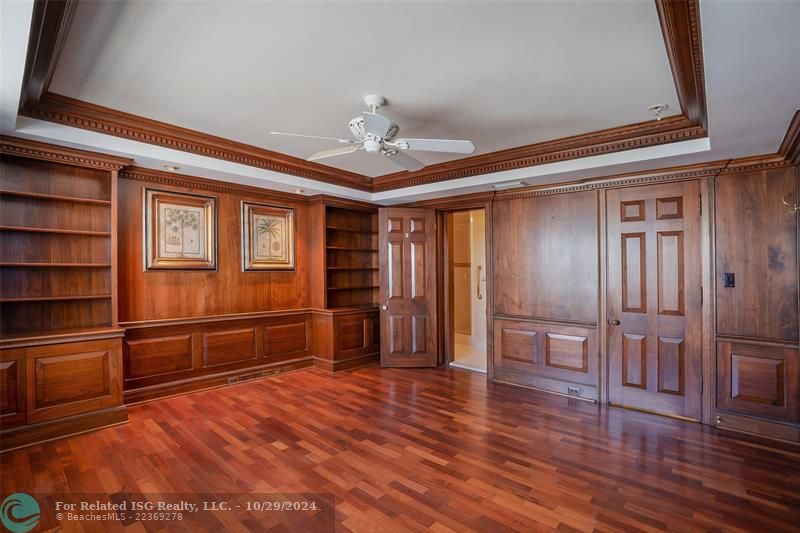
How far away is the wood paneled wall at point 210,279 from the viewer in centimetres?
386

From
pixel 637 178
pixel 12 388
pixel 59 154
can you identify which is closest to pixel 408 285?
pixel 637 178

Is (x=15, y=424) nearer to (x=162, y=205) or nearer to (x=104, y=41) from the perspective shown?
(x=162, y=205)

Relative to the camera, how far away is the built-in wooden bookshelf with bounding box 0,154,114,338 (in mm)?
3146

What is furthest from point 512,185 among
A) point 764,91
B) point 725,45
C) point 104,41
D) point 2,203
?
point 2,203

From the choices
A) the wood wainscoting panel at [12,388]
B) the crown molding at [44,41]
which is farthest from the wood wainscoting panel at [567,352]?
the wood wainscoting panel at [12,388]

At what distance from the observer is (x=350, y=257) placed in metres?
5.87

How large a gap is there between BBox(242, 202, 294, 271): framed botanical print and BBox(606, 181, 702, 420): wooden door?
3872 mm

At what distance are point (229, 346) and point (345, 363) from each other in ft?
4.89

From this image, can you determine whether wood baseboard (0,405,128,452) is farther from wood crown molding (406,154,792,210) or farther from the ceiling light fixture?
the ceiling light fixture

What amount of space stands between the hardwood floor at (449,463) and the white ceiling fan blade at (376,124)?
7.49 ft

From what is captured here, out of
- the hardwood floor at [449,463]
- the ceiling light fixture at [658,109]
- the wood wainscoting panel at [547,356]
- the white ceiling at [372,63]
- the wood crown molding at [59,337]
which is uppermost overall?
the white ceiling at [372,63]

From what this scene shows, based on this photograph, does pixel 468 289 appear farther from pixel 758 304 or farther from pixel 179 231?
pixel 179 231

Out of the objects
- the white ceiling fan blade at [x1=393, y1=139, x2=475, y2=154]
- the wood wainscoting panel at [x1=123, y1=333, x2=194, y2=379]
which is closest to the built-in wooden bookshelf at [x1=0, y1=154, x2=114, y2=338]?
the wood wainscoting panel at [x1=123, y1=333, x2=194, y2=379]

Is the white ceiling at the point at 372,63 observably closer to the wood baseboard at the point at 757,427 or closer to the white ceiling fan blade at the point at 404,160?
the white ceiling fan blade at the point at 404,160
